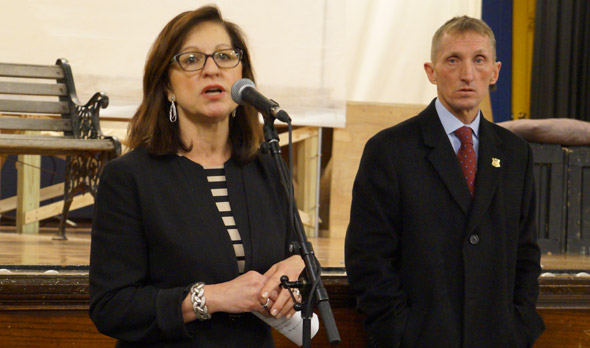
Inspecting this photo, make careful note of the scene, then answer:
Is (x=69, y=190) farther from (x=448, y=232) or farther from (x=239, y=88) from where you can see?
(x=239, y=88)

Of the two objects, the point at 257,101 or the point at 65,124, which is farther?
the point at 65,124

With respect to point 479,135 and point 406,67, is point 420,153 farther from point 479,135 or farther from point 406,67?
point 406,67

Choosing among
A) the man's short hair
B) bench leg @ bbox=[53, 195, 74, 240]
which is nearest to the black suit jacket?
the man's short hair

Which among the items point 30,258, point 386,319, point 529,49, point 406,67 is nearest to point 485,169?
point 386,319

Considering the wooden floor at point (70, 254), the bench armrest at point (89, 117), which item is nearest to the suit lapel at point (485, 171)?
the wooden floor at point (70, 254)

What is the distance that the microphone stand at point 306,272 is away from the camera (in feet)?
4.55

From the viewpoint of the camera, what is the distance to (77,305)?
2.54 meters

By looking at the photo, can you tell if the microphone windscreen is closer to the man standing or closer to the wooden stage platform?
the man standing

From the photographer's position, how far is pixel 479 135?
2.41m

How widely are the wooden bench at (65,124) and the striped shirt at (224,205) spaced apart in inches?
85.4

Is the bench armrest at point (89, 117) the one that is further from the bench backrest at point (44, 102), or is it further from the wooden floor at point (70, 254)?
the wooden floor at point (70, 254)

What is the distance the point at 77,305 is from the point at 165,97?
2.96ft

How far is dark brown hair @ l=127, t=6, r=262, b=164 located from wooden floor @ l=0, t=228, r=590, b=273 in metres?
1.01

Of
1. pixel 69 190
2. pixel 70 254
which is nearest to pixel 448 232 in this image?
pixel 70 254
